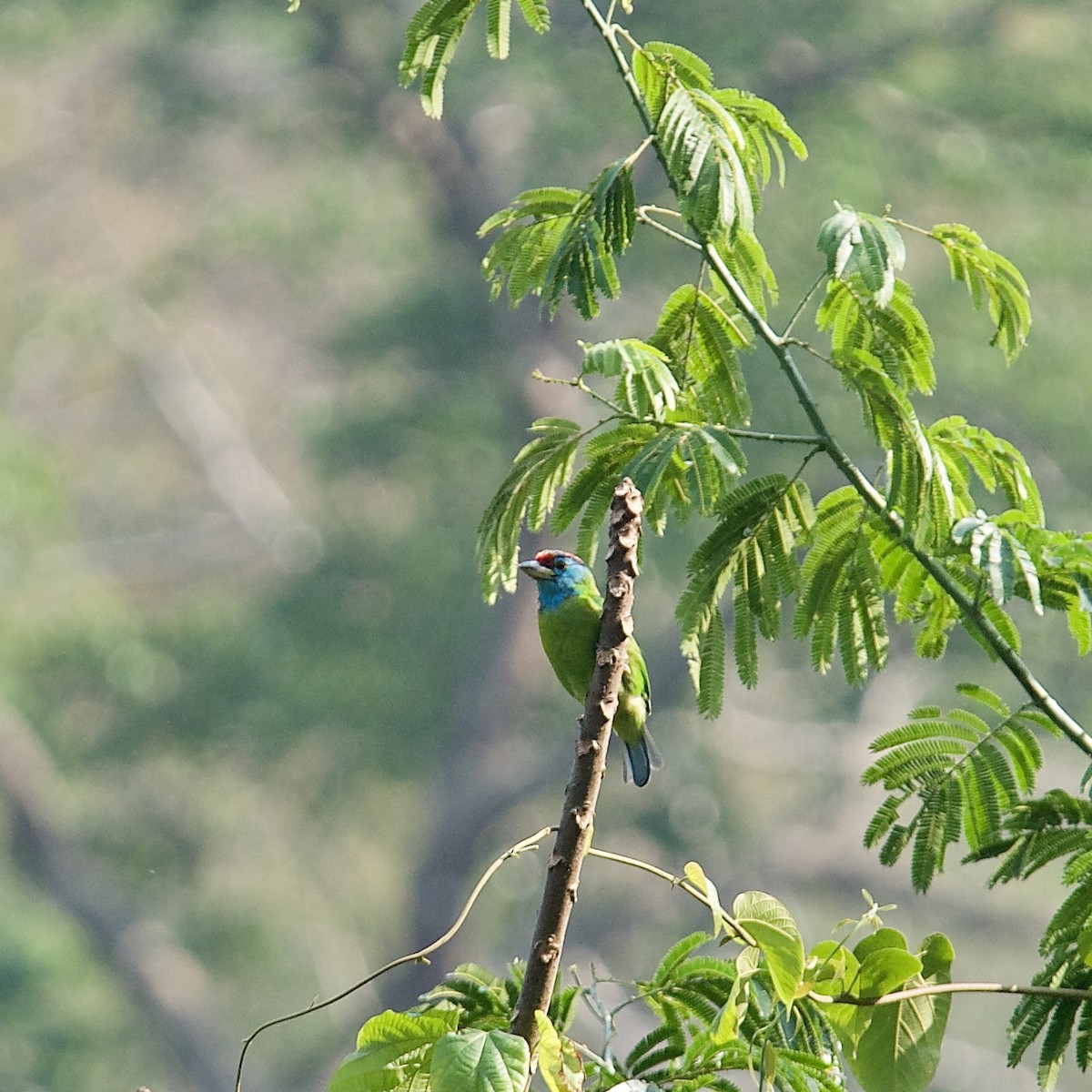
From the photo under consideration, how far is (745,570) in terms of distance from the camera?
2.23 m

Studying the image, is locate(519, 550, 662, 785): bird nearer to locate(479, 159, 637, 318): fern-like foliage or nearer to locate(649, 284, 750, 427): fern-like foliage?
locate(649, 284, 750, 427): fern-like foliage

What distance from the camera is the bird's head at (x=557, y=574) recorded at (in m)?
3.04

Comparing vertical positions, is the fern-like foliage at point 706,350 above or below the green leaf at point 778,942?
above

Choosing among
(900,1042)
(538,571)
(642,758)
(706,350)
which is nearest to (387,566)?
(538,571)

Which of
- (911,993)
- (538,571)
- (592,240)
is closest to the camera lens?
(911,993)

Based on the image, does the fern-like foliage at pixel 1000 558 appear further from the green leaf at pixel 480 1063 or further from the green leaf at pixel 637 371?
the green leaf at pixel 480 1063

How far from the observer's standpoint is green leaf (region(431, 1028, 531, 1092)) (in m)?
1.47

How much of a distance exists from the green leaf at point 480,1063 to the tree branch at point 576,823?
51mm

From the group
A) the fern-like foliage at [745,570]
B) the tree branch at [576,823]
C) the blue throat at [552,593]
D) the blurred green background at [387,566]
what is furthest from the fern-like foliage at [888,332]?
the blurred green background at [387,566]

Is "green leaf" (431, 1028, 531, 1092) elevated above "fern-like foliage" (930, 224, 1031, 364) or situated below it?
below

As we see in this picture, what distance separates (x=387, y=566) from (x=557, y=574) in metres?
11.2

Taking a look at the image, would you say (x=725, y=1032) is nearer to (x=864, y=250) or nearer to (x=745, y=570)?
(x=745, y=570)

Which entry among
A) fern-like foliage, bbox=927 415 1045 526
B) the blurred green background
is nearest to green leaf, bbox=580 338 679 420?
fern-like foliage, bbox=927 415 1045 526

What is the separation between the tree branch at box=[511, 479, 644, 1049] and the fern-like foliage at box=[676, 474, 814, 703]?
54 cm
